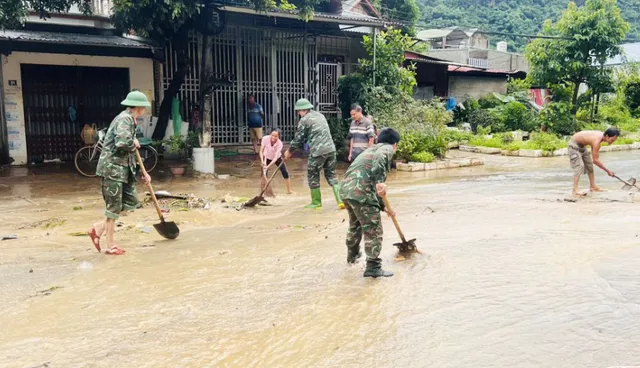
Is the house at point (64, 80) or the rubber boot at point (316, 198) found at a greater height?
the house at point (64, 80)

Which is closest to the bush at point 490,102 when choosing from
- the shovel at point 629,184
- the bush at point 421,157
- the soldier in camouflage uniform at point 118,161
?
the bush at point 421,157

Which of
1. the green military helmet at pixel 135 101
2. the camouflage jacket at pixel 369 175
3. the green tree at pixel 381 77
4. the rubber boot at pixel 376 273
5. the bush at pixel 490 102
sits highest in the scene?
the green tree at pixel 381 77

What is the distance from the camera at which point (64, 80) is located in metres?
13.8

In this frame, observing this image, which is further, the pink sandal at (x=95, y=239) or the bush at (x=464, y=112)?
the bush at (x=464, y=112)

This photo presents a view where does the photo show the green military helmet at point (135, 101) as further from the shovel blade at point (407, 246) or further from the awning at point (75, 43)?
the awning at point (75, 43)

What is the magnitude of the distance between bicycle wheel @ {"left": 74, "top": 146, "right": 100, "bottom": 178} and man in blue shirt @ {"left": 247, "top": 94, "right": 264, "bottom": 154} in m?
4.01

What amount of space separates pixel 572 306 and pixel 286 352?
239 centimetres

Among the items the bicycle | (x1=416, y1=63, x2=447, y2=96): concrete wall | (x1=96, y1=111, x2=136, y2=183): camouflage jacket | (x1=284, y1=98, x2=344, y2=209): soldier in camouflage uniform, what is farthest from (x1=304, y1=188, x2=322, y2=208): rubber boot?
(x1=416, y1=63, x2=447, y2=96): concrete wall

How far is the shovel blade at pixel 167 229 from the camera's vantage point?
664cm

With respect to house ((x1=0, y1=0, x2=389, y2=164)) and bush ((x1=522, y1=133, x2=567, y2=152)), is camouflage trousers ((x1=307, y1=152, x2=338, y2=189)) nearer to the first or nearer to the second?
house ((x1=0, y1=0, x2=389, y2=164))

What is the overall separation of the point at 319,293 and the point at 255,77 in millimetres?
12084

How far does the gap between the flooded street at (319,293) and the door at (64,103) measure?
611 centimetres

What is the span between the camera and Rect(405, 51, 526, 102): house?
21859 mm

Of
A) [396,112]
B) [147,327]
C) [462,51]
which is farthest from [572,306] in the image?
[462,51]
